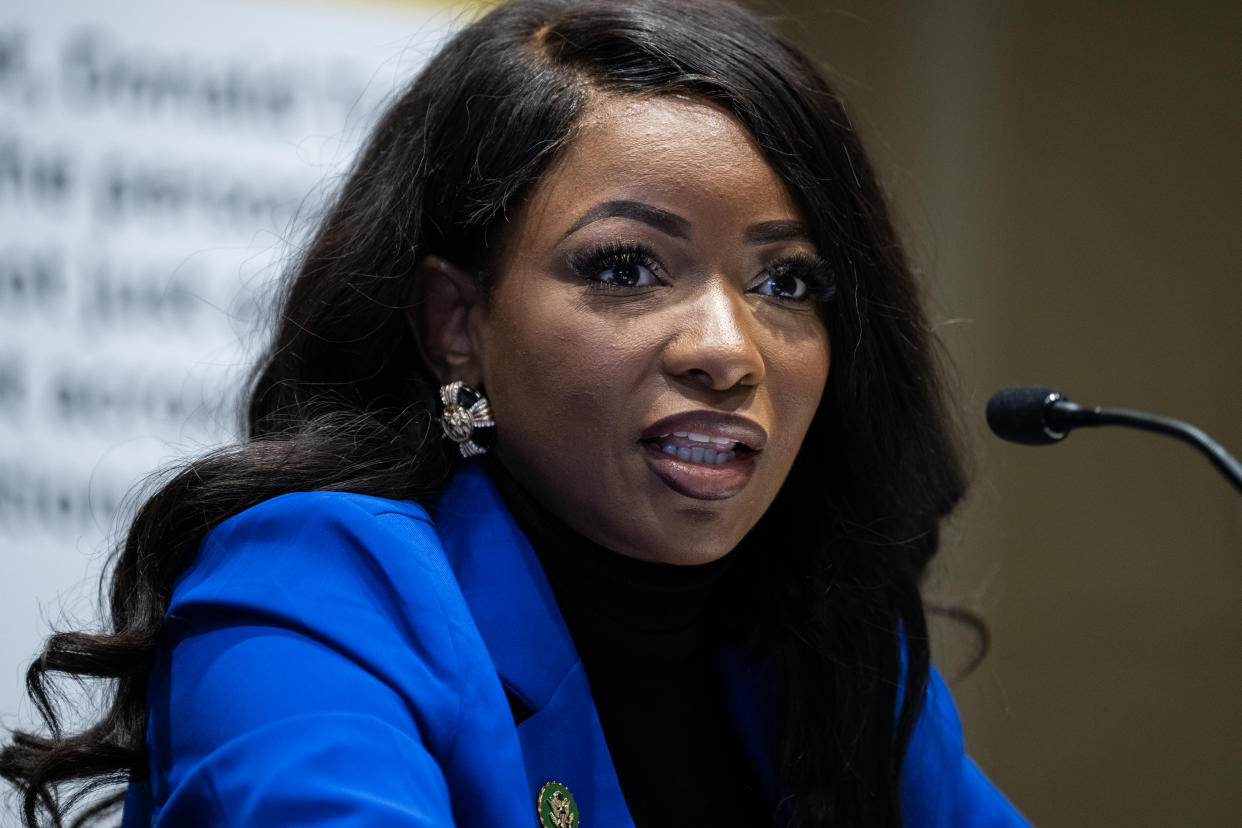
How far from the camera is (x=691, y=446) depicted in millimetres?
1189

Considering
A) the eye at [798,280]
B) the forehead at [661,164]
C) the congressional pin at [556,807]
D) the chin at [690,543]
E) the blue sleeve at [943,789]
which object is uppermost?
the forehead at [661,164]

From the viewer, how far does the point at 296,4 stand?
2.27m

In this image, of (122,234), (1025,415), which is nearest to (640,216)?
(1025,415)

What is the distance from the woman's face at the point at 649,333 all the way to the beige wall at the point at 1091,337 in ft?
5.70

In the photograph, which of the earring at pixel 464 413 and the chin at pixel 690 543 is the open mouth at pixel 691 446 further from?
the earring at pixel 464 413

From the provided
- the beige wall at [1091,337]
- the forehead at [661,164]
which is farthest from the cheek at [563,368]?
the beige wall at [1091,337]

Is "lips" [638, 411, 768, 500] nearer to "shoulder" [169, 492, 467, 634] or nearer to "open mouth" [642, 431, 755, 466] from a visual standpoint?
"open mouth" [642, 431, 755, 466]

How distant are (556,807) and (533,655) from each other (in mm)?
135

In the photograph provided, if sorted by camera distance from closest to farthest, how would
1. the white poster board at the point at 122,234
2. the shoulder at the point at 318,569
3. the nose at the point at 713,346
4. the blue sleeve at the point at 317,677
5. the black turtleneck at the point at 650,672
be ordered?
1. the blue sleeve at the point at 317,677
2. the shoulder at the point at 318,569
3. the nose at the point at 713,346
4. the black turtleneck at the point at 650,672
5. the white poster board at the point at 122,234

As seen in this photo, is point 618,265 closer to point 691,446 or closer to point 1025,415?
point 691,446

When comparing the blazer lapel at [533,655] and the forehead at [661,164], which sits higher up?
the forehead at [661,164]

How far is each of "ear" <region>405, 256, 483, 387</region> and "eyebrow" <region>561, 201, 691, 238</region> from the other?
0.57 ft

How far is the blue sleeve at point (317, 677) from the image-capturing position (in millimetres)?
906

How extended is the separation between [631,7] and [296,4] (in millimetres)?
1149
